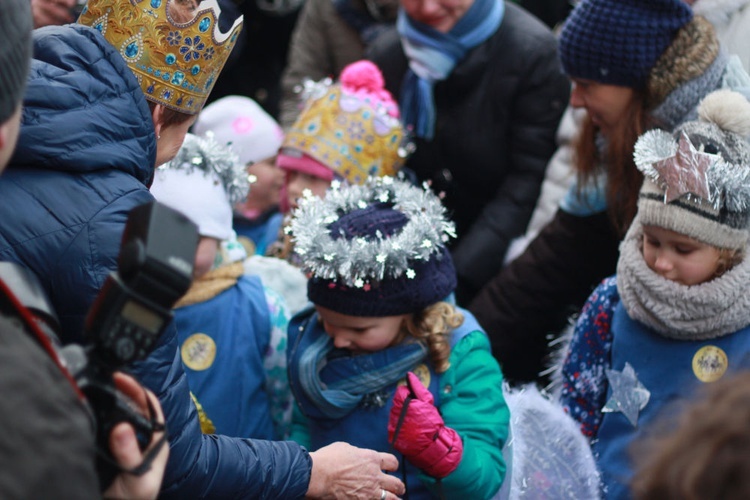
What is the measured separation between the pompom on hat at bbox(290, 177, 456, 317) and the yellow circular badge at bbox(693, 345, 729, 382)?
764 mm

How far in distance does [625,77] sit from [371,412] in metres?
1.41

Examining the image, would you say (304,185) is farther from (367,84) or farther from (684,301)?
(684,301)

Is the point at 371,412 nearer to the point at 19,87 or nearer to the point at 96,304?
the point at 96,304

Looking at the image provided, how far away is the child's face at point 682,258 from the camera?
2.80 meters

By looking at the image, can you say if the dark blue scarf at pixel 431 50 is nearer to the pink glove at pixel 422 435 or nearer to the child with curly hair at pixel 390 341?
the child with curly hair at pixel 390 341

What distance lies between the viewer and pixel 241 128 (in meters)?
4.34

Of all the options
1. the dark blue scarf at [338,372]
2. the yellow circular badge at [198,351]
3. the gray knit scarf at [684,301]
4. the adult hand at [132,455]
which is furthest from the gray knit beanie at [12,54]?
the gray knit scarf at [684,301]

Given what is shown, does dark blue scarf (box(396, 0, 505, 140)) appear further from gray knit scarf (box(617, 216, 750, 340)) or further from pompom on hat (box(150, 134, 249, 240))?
gray knit scarf (box(617, 216, 750, 340))

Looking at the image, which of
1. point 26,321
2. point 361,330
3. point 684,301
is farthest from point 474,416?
point 26,321

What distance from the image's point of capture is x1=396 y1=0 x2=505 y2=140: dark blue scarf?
4.04m

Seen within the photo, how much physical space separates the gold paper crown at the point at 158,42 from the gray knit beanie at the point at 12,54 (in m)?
0.97

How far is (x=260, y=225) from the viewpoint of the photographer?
439 centimetres

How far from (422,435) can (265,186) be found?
207 cm

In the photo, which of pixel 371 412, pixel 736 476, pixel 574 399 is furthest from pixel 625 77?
pixel 736 476
